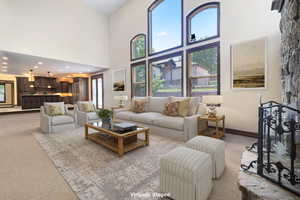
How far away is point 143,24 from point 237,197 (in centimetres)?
628

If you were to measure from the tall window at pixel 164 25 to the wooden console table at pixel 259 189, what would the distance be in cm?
422

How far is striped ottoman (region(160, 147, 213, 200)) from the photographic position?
1.25 meters

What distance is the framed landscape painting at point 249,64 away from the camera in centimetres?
313

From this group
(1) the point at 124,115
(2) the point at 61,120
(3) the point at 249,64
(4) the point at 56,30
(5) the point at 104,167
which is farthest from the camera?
(4) the point at 56,30

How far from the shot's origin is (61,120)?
157 inches

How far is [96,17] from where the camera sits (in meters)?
7.27

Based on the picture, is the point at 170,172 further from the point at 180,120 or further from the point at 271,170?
the point at 180,120

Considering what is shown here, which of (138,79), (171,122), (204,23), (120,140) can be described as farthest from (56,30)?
(171,122)

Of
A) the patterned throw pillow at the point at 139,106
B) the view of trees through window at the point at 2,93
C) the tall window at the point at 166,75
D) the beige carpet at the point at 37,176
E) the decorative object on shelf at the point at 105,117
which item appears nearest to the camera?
the beige carpet at the point at 37,176

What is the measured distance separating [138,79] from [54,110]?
3.40 meters

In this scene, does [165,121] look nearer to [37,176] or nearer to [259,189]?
[259,189]

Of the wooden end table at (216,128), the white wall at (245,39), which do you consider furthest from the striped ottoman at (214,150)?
the white wall at (245,39)

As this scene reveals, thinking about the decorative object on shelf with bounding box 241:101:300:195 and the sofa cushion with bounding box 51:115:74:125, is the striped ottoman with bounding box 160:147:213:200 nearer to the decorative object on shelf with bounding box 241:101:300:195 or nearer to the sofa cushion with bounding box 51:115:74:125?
the decorative object on shelf with bounding box 241:101:300:195

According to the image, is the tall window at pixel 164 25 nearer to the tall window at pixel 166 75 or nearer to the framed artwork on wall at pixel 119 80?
the tall window at pixel 166 75
